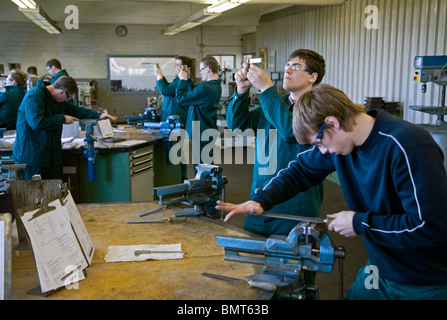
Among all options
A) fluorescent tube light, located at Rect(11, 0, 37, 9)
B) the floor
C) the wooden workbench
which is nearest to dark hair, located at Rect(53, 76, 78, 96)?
the wooden workbench

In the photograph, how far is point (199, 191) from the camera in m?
2.24

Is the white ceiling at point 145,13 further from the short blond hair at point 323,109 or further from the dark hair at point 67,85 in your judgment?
the short blond hair at point 323,109

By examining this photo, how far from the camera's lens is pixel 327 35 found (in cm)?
772

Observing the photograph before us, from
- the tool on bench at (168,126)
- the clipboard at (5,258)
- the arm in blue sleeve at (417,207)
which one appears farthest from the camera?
the tool on bench at (168,126)

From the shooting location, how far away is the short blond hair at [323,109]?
143cm

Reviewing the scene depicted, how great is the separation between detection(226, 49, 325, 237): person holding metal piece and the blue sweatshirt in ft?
1.90

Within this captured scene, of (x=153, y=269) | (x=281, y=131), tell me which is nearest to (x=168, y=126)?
(x=281, y=131)

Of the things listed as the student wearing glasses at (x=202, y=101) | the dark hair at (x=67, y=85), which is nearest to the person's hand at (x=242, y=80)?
the dark hair at (x=67, y=85)

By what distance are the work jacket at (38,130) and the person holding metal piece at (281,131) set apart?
1.97 m

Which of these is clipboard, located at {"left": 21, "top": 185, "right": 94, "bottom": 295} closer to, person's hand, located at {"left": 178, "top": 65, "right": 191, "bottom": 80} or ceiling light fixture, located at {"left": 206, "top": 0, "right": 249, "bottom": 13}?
person's hand, located at {"left": 178, "top": 65, "right": 191, "bottom": 80}

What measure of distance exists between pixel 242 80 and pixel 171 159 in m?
2.87

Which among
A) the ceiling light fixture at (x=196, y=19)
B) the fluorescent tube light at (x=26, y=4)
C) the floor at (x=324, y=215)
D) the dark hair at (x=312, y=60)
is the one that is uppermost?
the ceiling light fixture at (x=196, y=19)

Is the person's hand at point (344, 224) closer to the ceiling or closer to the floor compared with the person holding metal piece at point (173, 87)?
closer to the floor
